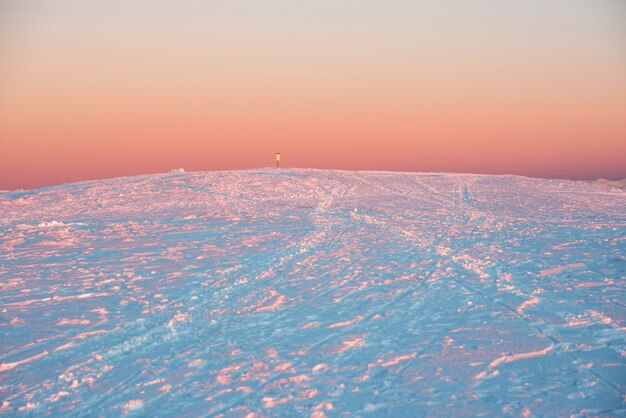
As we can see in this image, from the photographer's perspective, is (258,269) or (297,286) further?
(258,269)

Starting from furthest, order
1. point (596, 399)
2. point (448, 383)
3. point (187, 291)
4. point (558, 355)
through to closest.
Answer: point (187, 291)
point (558, 355)
point (448, 383)
point (596, 399)

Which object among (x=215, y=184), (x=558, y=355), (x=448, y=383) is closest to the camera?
(x=448, y=383)

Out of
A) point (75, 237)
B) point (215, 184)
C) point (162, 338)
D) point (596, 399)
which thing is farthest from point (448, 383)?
point (215, 184)

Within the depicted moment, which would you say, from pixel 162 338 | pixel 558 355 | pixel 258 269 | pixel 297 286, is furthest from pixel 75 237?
pixel 558 355

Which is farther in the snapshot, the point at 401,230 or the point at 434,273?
the point at 401,230

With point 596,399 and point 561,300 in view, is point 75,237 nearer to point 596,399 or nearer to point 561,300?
point 561,300

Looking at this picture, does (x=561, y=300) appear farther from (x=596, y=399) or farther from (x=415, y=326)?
(x=596, y=399)
